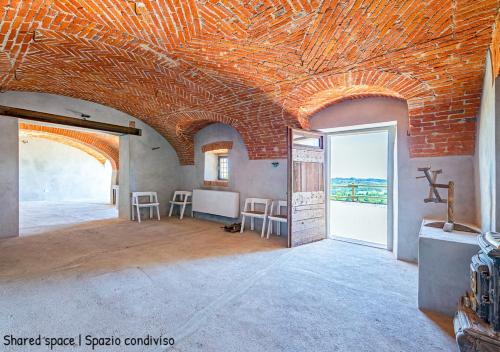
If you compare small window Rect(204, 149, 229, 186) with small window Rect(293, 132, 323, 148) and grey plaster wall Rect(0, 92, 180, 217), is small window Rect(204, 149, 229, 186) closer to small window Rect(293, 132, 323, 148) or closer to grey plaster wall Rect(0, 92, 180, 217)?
grey plaster wall Rect(0, 92, 180, 217)

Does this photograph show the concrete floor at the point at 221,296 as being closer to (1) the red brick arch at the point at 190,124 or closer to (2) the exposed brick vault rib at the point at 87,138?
(1) the red brick arch at the point at 190,124

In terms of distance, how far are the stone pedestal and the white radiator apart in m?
4.75

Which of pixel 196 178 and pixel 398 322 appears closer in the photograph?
pixel 398 322

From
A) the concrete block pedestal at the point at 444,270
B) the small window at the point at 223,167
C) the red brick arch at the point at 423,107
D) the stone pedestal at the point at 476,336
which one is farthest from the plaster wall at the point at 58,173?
the stone pedestal at the point at 476,336

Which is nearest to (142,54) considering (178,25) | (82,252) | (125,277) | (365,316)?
(178,25)

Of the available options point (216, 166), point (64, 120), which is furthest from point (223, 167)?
point (64, 120)

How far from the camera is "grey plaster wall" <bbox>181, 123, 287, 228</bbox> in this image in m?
5.47

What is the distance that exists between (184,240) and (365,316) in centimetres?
339

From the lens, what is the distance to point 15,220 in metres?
4.92

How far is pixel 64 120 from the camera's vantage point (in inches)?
221

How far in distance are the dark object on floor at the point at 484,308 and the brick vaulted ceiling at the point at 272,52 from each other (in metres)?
1.96

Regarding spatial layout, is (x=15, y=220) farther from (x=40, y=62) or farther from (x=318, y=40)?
(x=318, y=40)

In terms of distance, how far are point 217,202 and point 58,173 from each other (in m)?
10.2

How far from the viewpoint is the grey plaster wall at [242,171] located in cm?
547
